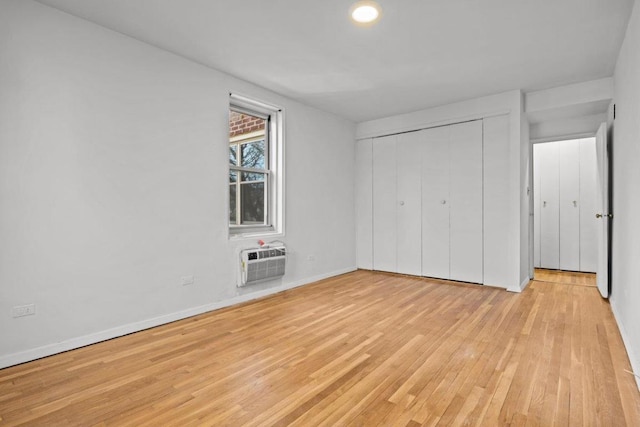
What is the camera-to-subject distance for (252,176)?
4.44 m

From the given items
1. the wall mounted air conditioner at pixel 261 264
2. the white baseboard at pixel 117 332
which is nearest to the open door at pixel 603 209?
the wall mounted air conditioner at pixel 261 264

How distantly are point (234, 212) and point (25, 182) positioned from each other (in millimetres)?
2070

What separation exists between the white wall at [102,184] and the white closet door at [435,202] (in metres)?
2.81

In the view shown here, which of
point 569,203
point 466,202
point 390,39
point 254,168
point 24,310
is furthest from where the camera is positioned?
point 569,203

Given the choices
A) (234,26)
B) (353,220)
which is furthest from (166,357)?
(353,220)

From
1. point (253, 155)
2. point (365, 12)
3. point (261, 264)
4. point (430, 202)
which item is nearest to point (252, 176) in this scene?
point (253, 155)

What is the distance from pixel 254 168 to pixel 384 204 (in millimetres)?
2491

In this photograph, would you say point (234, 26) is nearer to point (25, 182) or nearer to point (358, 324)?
point (25, 182)

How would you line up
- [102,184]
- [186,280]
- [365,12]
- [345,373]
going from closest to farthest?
[345,373] → [365,12] → [102,184] → [186,280]

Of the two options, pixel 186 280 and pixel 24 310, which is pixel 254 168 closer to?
pixel 186 280

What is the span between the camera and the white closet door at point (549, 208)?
19.9 feet

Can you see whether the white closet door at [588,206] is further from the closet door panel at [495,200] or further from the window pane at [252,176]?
the window pane at [252,176]

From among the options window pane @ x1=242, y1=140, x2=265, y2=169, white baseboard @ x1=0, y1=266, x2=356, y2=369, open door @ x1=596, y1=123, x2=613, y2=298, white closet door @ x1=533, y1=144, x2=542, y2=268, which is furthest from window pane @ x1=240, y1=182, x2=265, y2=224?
white closet door @ x1=533, y1=144, x2=542, y2=268

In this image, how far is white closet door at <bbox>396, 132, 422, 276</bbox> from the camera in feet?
17.8
